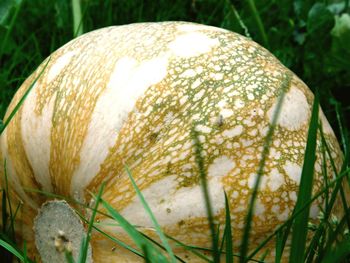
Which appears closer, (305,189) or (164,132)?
(305,189)

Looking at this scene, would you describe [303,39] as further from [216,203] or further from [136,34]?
[216,203]

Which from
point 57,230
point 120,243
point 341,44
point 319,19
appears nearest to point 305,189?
point 120,243

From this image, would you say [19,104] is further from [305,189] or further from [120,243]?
[305,189]

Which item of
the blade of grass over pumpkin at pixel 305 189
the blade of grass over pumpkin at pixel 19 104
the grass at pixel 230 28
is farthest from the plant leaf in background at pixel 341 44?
the blade of grass over pumpkin at pixel 305 189

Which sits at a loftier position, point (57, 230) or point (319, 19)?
point (319, 19)

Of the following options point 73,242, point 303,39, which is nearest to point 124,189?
point 73,242
